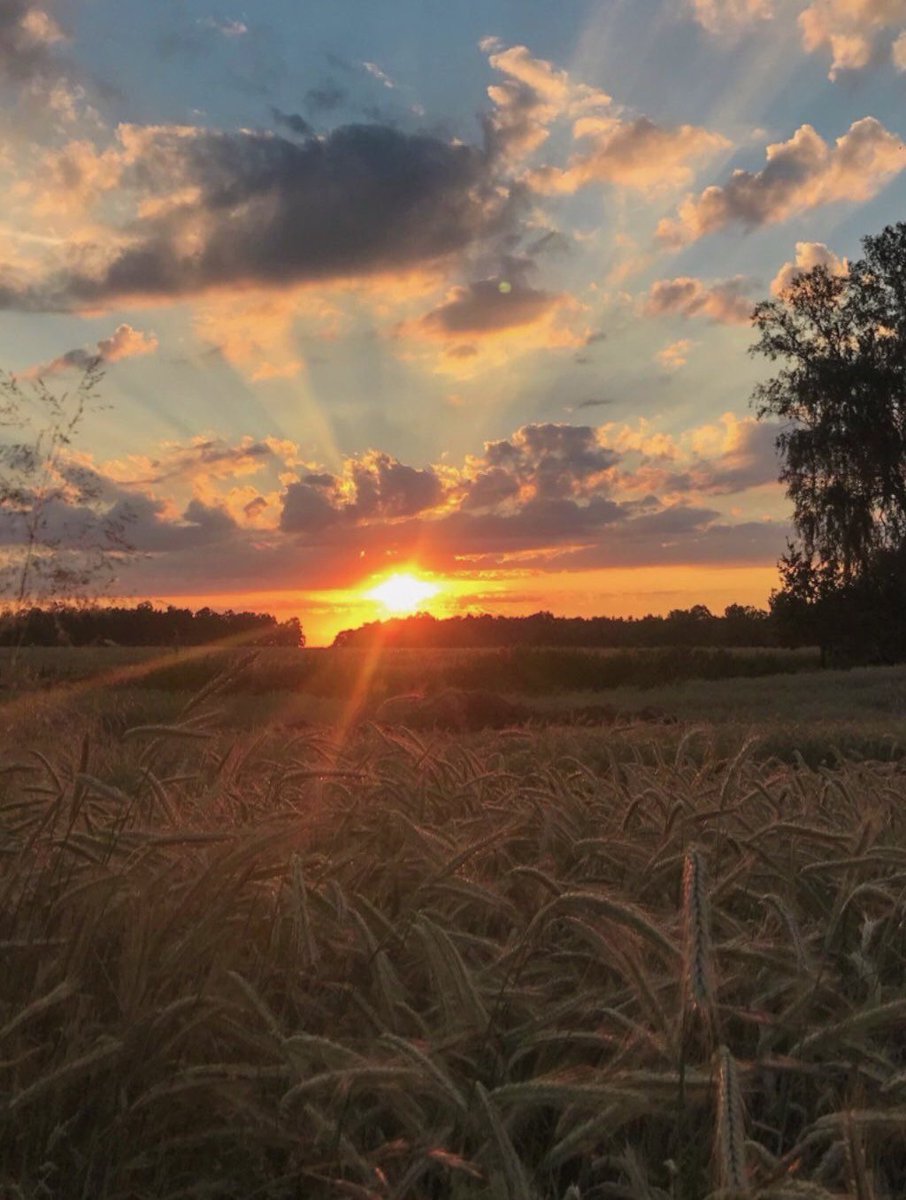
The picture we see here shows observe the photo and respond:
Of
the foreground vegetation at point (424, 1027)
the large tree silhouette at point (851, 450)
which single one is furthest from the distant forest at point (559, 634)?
the foreground vegetation at point (424, 1027)

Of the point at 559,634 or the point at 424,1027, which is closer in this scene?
the point at 424,1027

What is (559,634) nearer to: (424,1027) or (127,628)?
(127,628)

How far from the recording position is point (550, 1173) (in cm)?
139

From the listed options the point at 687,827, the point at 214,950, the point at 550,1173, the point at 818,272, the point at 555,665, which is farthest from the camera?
the point at 818,272

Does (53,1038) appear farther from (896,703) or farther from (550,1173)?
(896,703)

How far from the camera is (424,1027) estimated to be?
1607mm

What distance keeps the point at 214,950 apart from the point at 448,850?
0.57 metres

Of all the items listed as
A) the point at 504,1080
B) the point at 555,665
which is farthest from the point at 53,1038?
the point at 555,665

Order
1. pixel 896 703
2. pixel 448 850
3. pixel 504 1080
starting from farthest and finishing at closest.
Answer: pixel 896 703 → pixel 448 850 → pixel 504 1080

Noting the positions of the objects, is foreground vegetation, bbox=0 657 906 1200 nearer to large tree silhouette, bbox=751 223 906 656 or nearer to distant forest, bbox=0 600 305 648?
distant forest, bbox=0 600 305 648

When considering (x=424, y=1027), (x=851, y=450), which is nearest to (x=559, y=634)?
(x=851, y=450)

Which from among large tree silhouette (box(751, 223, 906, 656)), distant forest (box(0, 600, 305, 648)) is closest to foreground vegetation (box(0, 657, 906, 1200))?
distant forest (box(0, 600, 305, 648))

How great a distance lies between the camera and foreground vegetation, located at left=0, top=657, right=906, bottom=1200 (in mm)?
1331

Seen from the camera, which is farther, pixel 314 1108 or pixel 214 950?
pixel 214 950
